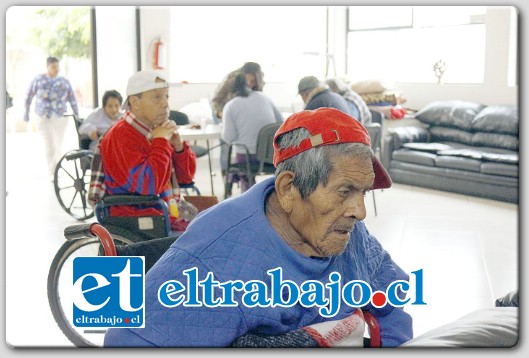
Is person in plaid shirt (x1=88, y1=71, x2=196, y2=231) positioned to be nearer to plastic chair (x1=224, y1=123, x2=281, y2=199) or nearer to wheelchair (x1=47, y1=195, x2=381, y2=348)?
wheelchair (x1=47, y1=195, x2=381, y2=348)

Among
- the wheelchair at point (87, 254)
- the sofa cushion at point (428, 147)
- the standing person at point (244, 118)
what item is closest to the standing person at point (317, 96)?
the standing person at point (244, 118)

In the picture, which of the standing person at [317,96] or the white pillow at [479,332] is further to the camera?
the standing person at [317,96]

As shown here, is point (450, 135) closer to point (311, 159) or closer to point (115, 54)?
point (115, 54)

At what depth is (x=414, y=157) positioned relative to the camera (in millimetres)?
5938

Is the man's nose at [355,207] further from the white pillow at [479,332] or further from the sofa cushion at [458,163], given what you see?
the sofa cushion at [458,163]

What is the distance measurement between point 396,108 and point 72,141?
9.23 ft

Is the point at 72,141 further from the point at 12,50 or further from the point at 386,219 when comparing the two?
the point at 12,50

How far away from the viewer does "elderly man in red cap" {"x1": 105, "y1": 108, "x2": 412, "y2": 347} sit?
1181mm

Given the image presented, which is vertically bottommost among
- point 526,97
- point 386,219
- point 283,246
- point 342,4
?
point 386,219

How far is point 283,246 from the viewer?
123cm

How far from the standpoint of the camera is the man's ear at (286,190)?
1215 mm

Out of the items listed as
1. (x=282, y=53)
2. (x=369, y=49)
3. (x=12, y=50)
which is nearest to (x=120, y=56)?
(x=282, y=53)

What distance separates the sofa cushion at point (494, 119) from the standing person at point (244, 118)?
6.05 ft

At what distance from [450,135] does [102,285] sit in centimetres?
506
